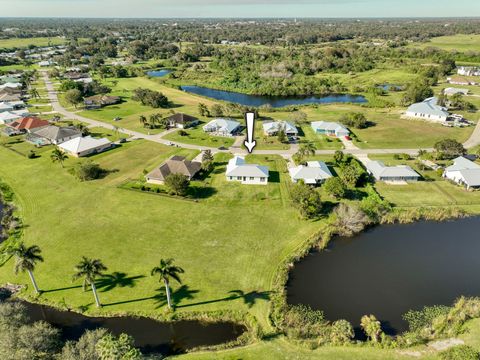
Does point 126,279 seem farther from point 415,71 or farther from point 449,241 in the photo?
point 415,71

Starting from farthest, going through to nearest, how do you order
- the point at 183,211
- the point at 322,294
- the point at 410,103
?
1. the point at 410,103
2. the point at 183,211
3. the point at 322,294

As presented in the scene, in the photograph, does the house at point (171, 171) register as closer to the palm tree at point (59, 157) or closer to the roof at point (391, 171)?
the palm tree at point (59, 157)

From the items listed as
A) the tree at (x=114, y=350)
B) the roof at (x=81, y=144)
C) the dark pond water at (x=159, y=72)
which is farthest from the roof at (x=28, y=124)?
the dark pond water at (x=159, y=72)

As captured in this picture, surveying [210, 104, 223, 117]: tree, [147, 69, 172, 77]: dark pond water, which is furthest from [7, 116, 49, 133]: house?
[147, 69, 172, 77]: dark pond water

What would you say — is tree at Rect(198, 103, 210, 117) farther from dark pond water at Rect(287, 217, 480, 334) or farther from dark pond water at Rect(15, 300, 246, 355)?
dark pond water at Rect(15, 300, 246, 355)

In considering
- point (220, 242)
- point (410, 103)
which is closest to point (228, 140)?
point (220, 242)

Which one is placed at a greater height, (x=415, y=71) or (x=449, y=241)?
(x=415, y=71)
